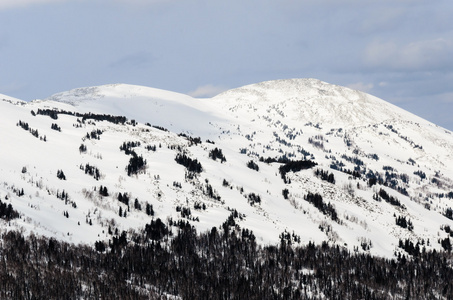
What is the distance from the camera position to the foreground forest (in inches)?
1020

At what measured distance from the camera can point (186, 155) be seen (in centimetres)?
8225

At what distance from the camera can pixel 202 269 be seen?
1452 inches

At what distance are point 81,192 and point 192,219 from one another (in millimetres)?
13930

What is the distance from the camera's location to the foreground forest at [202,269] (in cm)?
2591

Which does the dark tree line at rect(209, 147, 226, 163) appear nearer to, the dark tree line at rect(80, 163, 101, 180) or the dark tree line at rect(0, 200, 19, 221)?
the dark tree line at rect(80, 163, 101, 180)

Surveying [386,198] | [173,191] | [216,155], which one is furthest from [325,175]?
[173,191]

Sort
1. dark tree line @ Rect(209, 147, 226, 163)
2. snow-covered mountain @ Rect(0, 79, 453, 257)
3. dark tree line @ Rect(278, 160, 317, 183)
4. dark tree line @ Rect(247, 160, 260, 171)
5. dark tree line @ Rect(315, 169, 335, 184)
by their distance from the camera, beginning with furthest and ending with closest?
dark tree line @ Rect(278, 160, 317, 183)
dark tree line @ Rect(315, 169, 335, 184)
dark tree line @ Rect(247, 160, 260, 171)
dark tree line @ Rect(209, 147, 226, 163)
snow-covered mountain @ Rect(0, 79, 453, 257)

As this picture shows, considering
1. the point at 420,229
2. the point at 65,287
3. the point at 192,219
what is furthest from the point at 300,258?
the point at 420,229

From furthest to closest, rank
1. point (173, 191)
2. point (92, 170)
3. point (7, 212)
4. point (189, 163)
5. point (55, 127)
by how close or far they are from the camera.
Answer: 1. point (55, 127)
2. point (189, 163)
3. point (92, 170)
4. point (173, 191)
5. point (7, 212)

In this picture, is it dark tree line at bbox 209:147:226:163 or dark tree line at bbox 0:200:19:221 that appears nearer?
dark tree line at bbox 0:200:19:221

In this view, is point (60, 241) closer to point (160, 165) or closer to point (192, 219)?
point (192, 219)

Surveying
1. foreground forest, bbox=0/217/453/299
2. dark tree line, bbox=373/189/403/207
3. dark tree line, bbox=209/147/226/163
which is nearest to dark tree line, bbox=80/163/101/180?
foreground forest, bbox=0/217/453/299

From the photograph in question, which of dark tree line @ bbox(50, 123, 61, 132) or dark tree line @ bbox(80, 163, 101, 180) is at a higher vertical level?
dark tree line @ bbox(50, 123, 61, 132)

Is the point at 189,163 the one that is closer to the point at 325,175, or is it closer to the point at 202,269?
the point at 325,175
